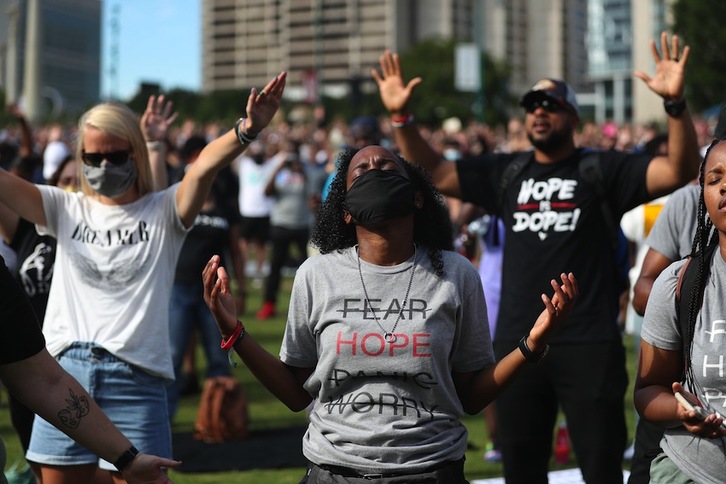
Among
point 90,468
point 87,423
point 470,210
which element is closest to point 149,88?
point 470,210

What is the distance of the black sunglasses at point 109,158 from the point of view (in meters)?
4.71

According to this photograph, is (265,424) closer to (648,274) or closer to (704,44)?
(648,274)

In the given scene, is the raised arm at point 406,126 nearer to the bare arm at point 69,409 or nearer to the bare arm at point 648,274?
the bare arm at point 648,274

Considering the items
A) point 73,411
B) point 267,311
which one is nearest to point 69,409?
point 73,411

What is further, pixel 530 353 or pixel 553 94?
pixel 553 94

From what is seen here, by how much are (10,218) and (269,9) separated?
197538mm

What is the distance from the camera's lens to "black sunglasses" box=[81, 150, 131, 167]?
15.5 feet

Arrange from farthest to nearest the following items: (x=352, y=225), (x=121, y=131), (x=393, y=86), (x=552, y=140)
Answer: (x=393, y=86) → (x=552, y=140) → (x=121, y=131) → (x=352, y=225)

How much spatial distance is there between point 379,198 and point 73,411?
1.11 metres

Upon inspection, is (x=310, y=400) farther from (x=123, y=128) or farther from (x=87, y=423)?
(x=123, y=128)

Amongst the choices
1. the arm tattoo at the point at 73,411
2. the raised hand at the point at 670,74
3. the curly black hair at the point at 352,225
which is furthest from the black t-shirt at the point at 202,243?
the arm tattoo at the point at 73,411

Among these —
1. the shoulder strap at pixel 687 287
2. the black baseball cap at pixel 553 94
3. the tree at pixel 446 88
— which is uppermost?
the tree at pixel 446 88

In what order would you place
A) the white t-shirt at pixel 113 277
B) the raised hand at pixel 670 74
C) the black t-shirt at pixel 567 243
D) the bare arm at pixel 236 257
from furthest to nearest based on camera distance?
the bare arm at pixel 236 257, the black t-shirt at pixel 567 243, the raised hand at pixel 670 74, the white t-shirt at pixel 113 277

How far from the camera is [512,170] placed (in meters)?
5.43
